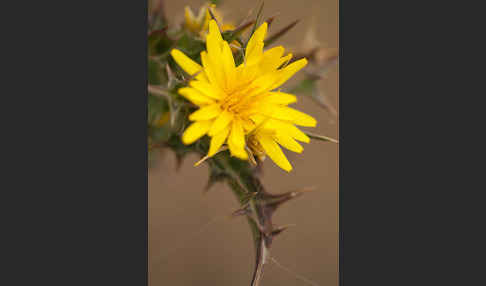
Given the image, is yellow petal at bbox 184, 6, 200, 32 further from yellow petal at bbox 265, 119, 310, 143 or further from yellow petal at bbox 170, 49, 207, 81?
yellow petal at bbox 265, 119, 310, 143

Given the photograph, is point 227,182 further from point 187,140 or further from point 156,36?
point 156,36

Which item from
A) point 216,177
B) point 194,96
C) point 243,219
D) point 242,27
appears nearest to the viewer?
point 194,96

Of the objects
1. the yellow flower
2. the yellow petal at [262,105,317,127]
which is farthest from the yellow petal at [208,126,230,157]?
the yellow petal at [262,105,317,127]

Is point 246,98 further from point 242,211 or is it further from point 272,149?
point 242,211

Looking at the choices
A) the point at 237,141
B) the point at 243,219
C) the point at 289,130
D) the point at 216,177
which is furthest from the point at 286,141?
the point at 243,219

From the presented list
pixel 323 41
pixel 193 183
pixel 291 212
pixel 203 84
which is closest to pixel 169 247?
pixel 193 183
